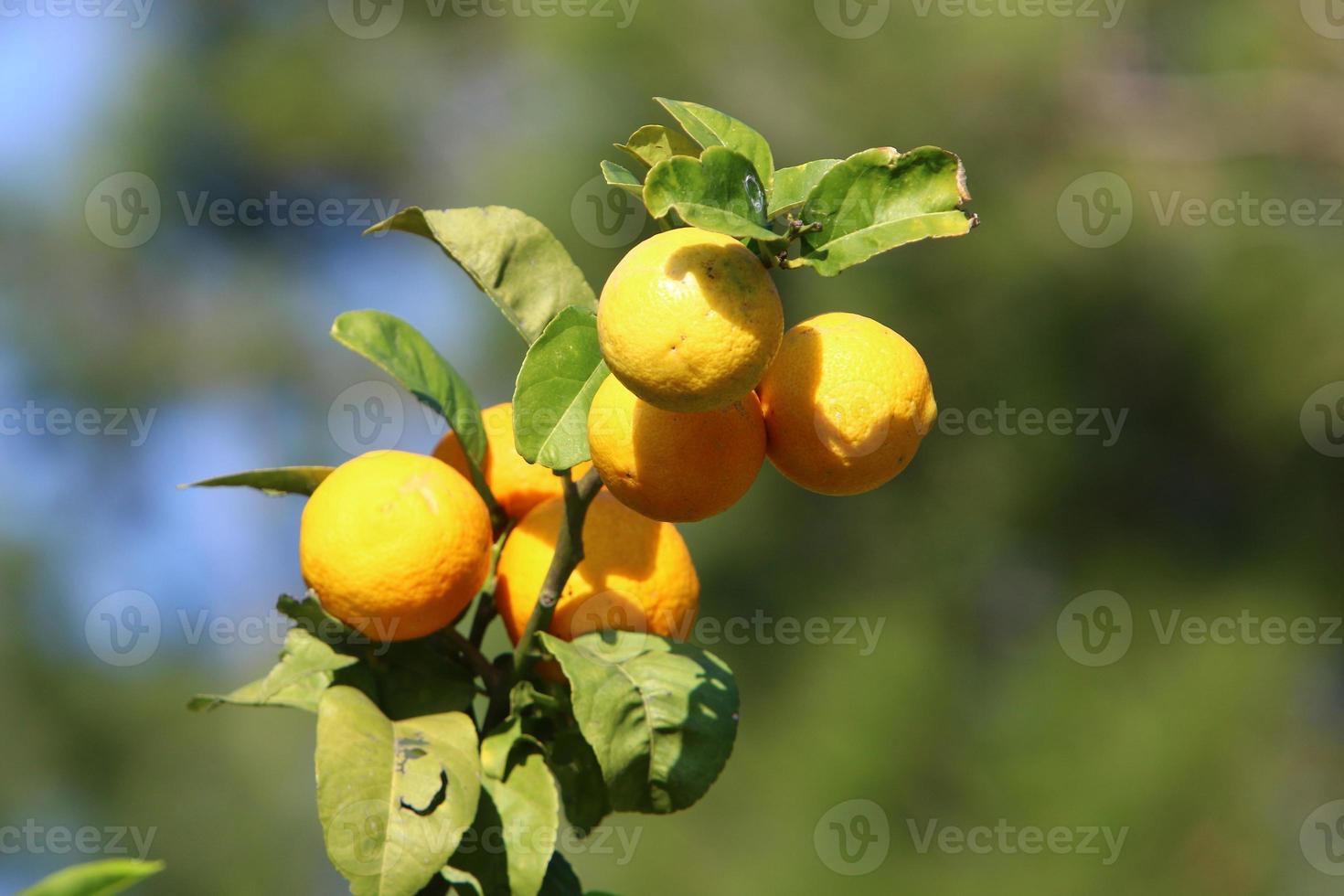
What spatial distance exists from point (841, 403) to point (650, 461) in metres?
0.11

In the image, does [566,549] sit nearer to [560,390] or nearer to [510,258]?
[560,390]

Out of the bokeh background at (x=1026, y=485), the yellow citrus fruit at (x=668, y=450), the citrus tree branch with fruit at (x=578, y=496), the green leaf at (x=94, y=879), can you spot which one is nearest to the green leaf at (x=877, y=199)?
the citrus tree branch with fruit at (x=578, y=496)

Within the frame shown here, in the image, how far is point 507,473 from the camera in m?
0.90

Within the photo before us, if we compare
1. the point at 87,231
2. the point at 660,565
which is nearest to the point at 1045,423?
the point at 660,565

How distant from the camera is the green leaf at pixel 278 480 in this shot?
0.81 meters

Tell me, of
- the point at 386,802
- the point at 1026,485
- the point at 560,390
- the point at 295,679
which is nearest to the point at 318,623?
the point at 295,679

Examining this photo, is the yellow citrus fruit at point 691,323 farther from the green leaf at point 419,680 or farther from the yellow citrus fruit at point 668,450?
the green leaf at point 419,680

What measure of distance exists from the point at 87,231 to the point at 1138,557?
516cm

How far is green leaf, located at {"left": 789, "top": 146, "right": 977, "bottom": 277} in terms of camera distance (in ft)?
2.09

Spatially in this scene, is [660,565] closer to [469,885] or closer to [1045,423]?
[469,885]

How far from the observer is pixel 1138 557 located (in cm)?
394

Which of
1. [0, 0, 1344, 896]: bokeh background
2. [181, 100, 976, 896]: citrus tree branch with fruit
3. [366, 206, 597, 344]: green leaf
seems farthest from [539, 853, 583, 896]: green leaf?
[0, 0, 1344, 896]: bokeh background

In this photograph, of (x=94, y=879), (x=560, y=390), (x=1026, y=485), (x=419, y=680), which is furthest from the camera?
(x=1026, y=485)

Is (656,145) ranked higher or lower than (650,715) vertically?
higher
